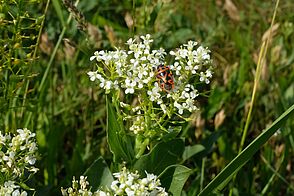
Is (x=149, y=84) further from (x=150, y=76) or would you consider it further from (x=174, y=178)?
(x=174, y=178)

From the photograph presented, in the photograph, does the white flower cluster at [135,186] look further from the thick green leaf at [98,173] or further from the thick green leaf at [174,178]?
the thick green leaf at [98,173]

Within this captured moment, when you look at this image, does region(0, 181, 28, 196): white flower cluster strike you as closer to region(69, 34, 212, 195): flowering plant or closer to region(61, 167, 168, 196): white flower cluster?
region(61, 167, 168, 196): white flower cluster

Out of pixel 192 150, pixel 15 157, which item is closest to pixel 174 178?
pixel 15 157

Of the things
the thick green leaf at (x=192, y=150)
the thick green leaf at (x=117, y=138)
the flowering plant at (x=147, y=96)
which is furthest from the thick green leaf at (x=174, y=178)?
the thick green leaf at (x=192, y=150)

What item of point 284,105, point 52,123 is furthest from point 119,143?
point 284,105

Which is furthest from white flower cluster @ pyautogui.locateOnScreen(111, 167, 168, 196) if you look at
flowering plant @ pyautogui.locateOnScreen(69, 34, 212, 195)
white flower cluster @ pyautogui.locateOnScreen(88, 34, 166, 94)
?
white flower cluster @ pyautogui.locateOnScreen(88, 34, 166, 94)

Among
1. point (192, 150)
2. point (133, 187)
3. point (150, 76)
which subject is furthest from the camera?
point (192, 150)
